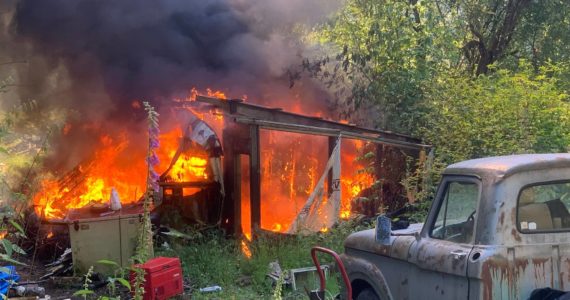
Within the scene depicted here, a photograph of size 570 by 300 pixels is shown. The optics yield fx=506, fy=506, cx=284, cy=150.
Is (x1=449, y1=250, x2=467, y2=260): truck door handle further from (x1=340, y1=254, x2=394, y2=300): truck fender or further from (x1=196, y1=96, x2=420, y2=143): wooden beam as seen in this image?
(x1=196, y1=96, x2=420, y2=143): wooden beam

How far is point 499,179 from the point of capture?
11.8 feet

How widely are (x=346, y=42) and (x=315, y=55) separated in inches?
70.5

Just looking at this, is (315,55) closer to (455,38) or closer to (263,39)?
(263,39)

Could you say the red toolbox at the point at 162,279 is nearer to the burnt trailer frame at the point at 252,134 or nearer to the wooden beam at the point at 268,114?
the burnt trailer frame at the point at 252,134

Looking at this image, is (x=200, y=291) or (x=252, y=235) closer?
(x=200, y=291)

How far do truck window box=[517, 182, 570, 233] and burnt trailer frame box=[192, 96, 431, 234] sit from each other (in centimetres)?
589

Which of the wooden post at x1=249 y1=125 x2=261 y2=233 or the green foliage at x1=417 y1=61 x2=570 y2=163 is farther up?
the green foliage at x1=417 y1=61 x2=570 y2=163

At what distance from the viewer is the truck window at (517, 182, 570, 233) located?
11.8 ft

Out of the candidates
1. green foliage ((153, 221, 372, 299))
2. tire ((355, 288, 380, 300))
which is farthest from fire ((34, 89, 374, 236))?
tire ((355, 288, 380, 300))

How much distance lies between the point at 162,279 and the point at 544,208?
15.6 feet

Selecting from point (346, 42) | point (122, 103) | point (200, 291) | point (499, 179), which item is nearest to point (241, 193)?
point (200, 291)

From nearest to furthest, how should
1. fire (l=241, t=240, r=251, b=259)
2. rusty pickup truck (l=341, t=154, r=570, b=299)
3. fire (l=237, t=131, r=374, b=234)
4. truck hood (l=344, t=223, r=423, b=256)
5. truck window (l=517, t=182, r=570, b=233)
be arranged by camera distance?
rusty pickup truck (l=341, t=154, r=570, b=299)
truck window (l=517, t=182, r=570, b=233)
truck hood (l=344, t=223, r=423, b=256)
fire (l=241, t=240, r=251, b=259)
fire (l=237, t=131, r=374, b=234)

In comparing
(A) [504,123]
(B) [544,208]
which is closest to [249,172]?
(A) [504,123]

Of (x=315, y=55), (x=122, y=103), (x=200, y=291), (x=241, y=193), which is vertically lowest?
(x=200, y=291)
